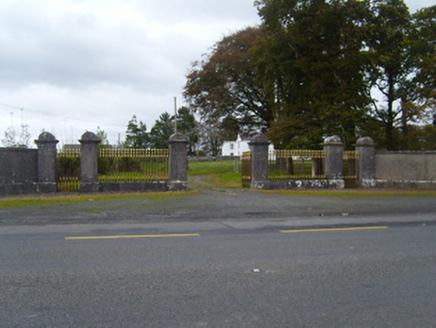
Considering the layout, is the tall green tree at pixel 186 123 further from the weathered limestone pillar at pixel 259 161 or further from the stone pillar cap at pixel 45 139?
the stone pillar cap at pixel 45 139

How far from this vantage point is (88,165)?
16.5 metres

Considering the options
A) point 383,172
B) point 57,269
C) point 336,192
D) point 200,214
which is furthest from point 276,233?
point 383,172

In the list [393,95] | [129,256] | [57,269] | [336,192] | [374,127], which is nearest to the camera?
[57,269]

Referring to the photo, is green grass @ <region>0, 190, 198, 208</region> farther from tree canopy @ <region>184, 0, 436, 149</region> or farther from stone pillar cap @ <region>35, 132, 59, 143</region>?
tree canopy @ <region>184, 0, 436, 149</region>

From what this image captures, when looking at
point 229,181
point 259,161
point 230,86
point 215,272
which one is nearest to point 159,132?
point 230,86

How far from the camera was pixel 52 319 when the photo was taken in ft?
12.0

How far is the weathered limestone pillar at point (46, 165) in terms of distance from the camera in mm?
→ 16188

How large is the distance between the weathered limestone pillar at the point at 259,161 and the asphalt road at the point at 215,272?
27.4ft

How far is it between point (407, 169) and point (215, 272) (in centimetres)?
1789

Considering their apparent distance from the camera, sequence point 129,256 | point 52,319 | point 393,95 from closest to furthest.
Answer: point 52,319 → point 129,256 → point 393,95

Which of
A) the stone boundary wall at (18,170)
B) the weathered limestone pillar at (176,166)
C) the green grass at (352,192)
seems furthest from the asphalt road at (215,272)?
the weathered limestone pillar at (176,166)

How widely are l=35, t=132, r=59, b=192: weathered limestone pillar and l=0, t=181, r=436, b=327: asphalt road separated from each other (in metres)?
6.01

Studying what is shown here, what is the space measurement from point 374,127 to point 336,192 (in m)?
7.22

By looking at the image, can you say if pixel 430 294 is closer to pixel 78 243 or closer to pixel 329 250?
pixel 329 250
